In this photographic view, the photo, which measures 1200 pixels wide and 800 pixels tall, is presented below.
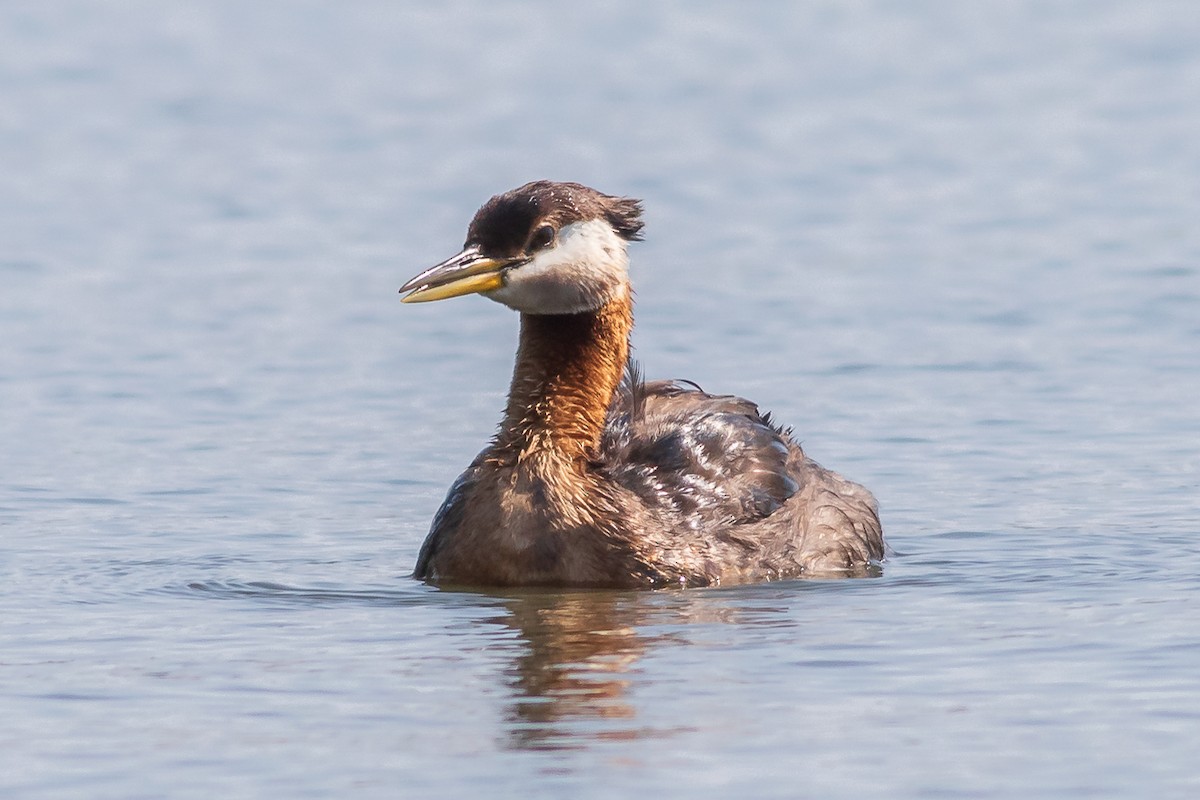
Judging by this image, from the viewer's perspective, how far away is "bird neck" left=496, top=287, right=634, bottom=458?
46.2 feet

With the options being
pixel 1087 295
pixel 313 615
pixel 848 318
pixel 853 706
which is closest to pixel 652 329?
pixel 848 318

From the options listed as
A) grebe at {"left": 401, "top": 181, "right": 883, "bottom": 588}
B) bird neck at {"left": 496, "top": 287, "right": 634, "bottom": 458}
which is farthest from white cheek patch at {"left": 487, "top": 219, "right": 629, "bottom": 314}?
bird neck at {"left": 496, "top": 287, "right": 634, "bottom": 458}

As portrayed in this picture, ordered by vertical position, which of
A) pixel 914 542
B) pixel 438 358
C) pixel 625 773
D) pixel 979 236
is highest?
pixel 979 236

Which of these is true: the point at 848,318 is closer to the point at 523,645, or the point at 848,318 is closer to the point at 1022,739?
the point at 523,645

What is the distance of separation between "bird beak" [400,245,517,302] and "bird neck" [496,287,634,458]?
586 millimetres

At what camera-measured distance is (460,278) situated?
13492mm

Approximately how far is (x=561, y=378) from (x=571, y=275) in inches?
26.6

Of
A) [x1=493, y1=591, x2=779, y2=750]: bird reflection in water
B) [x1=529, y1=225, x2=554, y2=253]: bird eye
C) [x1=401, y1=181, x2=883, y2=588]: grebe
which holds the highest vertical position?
[x1=529, y1=225, x2=554, y2=253]: bird eye

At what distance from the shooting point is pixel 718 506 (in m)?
14.5

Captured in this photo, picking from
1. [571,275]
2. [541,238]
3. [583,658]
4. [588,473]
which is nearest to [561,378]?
[588,473]

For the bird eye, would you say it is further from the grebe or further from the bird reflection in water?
the bird reflection in water

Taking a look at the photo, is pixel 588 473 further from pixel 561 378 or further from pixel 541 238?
pixel 541 238

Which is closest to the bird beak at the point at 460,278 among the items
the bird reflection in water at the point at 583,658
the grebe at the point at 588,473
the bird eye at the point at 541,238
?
the grebe at the point at 588,473

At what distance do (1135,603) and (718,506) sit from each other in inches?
101
